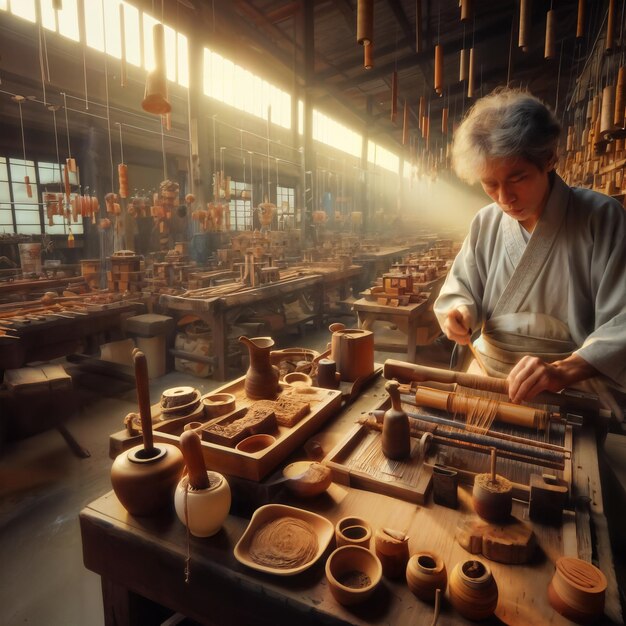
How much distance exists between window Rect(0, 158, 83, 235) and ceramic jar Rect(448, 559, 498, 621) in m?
9.01

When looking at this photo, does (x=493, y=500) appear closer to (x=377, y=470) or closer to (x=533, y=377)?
(x=377, y=470)

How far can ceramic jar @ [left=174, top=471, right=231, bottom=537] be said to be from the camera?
1.15m

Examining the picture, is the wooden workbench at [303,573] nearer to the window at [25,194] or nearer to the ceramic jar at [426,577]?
the ceramic jar at [426,577]

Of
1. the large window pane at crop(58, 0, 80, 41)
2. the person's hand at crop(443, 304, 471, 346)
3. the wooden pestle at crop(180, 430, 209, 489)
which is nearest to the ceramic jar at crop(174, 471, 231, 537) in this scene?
the wooden pestle at crop(180, 430, 209, 489)

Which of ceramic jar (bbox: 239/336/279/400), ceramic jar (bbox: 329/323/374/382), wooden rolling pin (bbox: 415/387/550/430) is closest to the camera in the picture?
wooden rolling pin (bbox: 415/387/550/430)

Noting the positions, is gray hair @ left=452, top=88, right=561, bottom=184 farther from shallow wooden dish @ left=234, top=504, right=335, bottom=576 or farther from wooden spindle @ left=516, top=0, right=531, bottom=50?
wooden spindle @ left=516, top=0, right=531, bottom=50

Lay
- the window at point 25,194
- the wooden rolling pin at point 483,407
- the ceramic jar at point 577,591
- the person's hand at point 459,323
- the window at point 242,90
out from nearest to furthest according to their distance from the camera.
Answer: the ceramic jar at point 577,591, the wooden rolling pin at point 483,407, the person's hand at point 459,323, the window at point 25,194, the window at point 242,90

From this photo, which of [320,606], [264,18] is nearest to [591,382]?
[320,606]

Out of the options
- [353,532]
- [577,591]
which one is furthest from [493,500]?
[353,532]

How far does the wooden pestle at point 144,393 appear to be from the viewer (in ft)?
3.88

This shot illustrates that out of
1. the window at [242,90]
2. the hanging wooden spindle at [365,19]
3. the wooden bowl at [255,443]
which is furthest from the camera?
the window at [242,90]

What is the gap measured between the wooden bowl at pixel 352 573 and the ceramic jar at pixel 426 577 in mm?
73

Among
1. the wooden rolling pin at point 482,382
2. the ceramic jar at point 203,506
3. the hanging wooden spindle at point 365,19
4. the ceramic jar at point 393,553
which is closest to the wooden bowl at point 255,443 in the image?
the ceramic jar at point 203,506

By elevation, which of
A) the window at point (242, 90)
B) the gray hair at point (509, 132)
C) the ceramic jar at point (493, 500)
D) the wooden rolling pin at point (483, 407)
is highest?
the window at point (242, 90)
